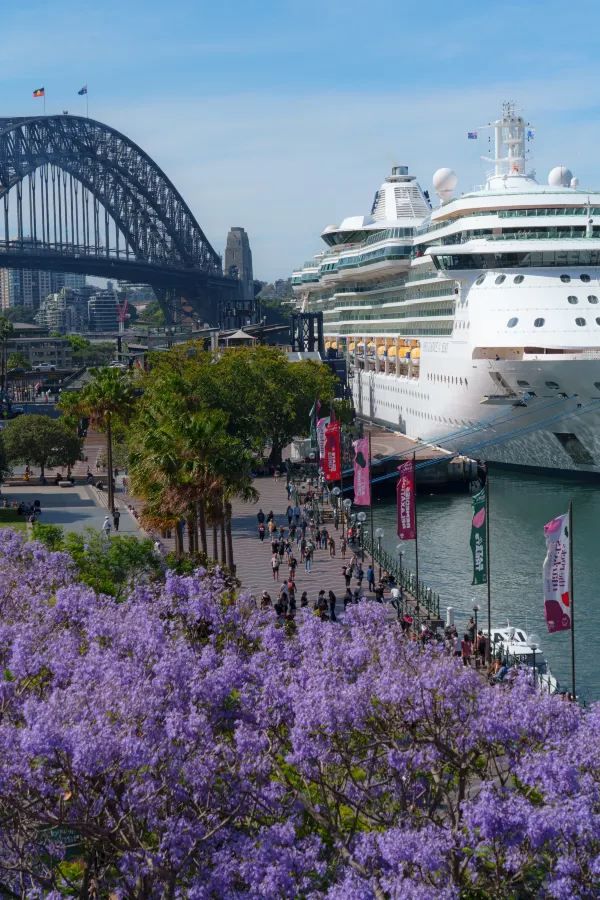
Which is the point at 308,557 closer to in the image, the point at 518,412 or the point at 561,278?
the point at 518,412

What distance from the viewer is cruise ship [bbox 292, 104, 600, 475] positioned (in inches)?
2420

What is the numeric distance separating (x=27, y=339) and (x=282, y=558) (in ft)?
518

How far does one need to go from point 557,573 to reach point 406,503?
13291 millimetres

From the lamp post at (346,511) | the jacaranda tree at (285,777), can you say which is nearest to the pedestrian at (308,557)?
the lamp post at (346,511)

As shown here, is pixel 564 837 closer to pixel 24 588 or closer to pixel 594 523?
pixel 24 588

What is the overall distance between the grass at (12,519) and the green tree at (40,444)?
12368mm

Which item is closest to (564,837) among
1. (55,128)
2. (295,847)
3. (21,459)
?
(295,847)

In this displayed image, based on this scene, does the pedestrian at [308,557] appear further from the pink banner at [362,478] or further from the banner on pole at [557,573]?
the banner on pole at [557,573]

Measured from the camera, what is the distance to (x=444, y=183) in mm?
95000

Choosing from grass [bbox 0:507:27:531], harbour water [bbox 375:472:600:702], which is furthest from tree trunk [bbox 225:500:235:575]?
grass [bbox 0:507:27:531]

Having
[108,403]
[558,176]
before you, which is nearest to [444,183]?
[558,176]

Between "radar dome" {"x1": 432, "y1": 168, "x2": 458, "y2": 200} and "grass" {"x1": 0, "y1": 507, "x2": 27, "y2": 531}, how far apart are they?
158 feet

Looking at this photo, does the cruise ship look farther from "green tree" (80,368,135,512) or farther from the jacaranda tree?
the jacaranda tree

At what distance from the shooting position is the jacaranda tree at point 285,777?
16.7 m
